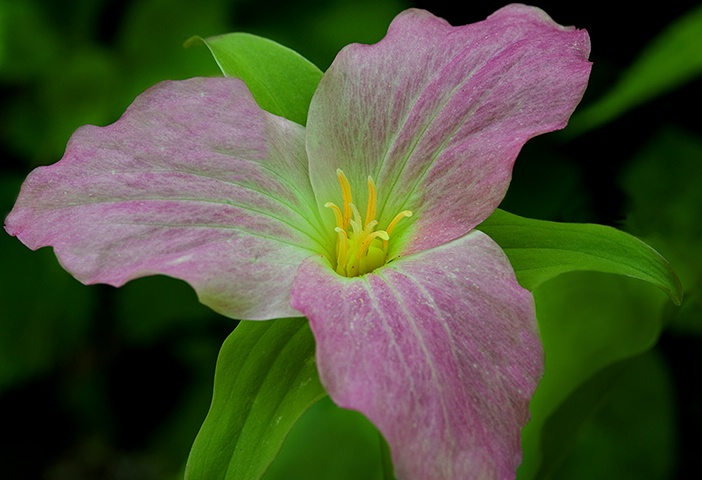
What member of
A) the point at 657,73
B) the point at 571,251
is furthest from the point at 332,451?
the point at 657,73

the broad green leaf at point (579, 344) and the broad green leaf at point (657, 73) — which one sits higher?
the broad green leaf at point (657, 73)

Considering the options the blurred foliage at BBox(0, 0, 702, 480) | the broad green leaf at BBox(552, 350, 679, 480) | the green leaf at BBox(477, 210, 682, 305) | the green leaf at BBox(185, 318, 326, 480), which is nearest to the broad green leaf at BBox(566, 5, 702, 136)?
the blurred foliage at BBox(0, 0, 702, 480)

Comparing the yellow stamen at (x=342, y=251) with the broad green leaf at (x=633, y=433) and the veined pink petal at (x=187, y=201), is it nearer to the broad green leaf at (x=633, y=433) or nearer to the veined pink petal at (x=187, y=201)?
the veined pink petal at (x=187, y=201)

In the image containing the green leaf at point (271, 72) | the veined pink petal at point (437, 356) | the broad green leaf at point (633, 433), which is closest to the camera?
the veined pink petal at point (437, 356)

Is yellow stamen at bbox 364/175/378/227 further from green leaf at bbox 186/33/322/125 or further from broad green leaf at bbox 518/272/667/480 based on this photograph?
broad green leaf at bbox 518/272/667/480

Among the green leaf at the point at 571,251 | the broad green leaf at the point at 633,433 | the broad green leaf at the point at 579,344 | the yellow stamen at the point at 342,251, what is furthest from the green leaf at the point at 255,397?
the broad green leaf at the point at 633,433

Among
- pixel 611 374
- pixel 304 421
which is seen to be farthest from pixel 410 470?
pixel 304 421

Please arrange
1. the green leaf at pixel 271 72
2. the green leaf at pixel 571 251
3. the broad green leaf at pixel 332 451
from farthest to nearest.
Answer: the broad green leaf at pixel 332 451
the green leaf at pixel 271 72
the green leaf at pixel 571 251

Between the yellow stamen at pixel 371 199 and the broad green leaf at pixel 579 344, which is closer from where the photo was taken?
the yellow stamen at pixel 371 199

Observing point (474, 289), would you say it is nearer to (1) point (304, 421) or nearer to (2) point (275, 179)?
(2) point (275, 179)

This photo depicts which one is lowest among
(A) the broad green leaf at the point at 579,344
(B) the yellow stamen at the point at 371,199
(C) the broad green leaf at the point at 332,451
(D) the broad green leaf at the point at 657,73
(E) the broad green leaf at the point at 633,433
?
(E) the broad green leaf at the point at 633,433
